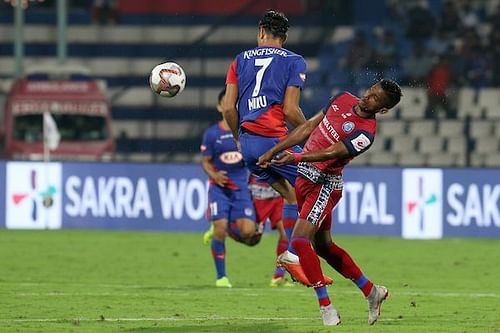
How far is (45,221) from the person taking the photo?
24.7 meters

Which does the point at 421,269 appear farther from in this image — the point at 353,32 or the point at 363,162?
the point at 353,32

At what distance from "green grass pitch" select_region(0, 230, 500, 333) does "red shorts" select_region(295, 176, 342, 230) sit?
885 mm

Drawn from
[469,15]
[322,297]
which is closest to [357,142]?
[322,297]

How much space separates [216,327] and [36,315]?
1879 millimetres

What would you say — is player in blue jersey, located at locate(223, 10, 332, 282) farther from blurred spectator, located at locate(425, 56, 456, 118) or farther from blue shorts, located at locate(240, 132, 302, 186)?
blurred spectator, located at locate(425, 56, 456, 118)

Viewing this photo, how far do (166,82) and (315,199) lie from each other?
2326 millimetres

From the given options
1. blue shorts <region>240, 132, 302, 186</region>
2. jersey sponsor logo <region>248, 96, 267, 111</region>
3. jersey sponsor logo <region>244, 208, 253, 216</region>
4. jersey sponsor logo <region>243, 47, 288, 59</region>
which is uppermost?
jersey sponsor logo <region>243, 47, 288, 59</region>

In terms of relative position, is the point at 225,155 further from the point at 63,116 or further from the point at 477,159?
the point at 63,116

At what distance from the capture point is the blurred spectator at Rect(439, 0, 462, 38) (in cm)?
3116

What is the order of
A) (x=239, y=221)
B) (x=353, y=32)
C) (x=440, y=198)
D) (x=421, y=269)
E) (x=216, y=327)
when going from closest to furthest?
(x=216, y=327) < (x=239, y=221) < (x=421, y=269) < (x=440, y=198) < (x=353, y=32)

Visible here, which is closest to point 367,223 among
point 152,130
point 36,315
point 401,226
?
point 401,226

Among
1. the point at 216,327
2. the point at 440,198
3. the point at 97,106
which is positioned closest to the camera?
the point at 216,327

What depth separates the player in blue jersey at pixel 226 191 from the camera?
53.4 feet

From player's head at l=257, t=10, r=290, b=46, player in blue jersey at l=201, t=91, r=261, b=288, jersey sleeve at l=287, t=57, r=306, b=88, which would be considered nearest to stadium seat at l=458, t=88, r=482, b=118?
player in blue jersey at l=201, t=91, r=261, b=288
